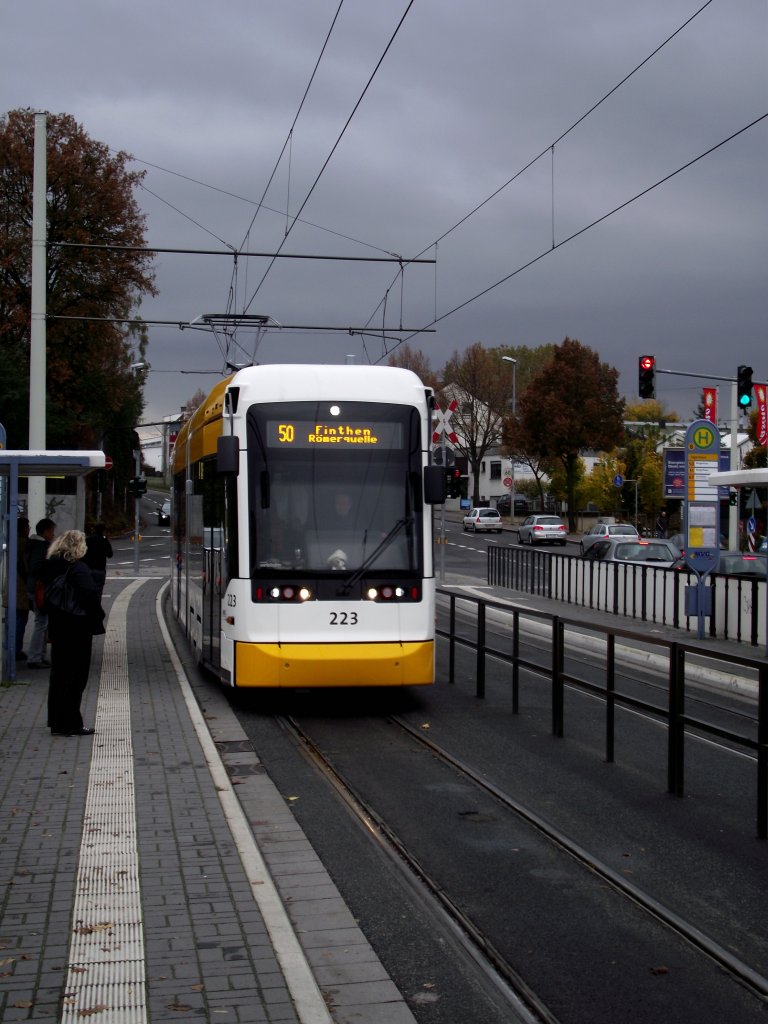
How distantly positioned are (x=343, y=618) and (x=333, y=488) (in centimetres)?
119

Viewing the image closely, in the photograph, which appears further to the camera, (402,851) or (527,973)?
(402,851)

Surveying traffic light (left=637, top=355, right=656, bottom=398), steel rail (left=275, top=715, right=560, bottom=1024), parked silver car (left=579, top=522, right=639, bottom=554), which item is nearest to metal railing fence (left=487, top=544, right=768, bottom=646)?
traffic light (left=637, top=355, right=656, bottom=398)

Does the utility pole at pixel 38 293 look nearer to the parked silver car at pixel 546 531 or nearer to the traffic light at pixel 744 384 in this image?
the traffic light at pixel 744 384

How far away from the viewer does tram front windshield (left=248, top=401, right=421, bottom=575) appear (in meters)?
11.0

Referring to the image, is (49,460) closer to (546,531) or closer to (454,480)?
(454,480)

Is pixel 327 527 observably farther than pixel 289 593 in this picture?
Yes

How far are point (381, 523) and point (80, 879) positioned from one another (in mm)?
5643

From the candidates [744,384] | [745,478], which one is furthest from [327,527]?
[744,384]

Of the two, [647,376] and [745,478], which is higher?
[647,376]

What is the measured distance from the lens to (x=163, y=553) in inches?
2056

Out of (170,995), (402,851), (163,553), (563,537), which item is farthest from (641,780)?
(563,537)

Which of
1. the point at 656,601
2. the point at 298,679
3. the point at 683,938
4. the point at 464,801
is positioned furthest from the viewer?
the point at 656,601

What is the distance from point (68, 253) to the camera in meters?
39.0

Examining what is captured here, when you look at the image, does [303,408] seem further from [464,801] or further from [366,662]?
[464,801]
